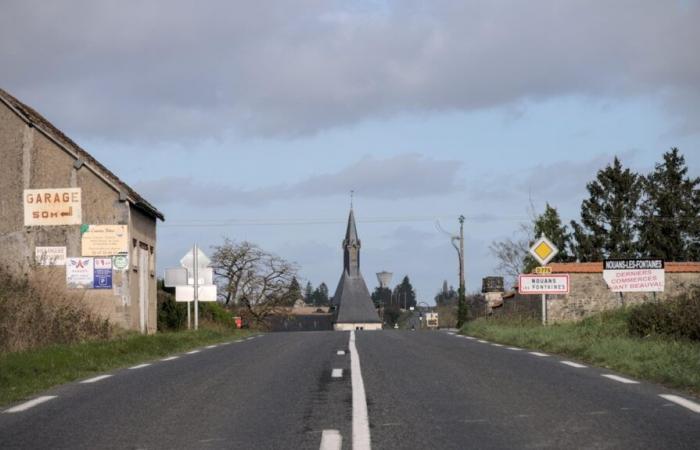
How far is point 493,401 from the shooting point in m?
9.59

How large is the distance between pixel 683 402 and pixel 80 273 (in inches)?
986

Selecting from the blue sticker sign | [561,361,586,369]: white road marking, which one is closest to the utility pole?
the blue sticker sign

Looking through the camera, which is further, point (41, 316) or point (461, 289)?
point (461, 289)

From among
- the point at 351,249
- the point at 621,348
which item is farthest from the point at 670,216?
the point at 351,249

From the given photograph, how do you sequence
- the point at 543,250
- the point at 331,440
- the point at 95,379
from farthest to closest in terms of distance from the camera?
the point at 543,250
the point at 95,379
the point at 331,440

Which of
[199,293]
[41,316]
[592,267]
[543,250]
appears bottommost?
[41,316]

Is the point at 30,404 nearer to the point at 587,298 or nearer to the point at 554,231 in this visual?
the point at 587,298

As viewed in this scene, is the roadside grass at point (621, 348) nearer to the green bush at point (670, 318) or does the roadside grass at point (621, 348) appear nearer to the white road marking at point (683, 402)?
the green bush at point (670, 318)

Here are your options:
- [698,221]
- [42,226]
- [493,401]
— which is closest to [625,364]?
[493,401]

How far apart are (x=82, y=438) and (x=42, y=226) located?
1003 inches

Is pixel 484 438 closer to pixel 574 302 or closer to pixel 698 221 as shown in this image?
pixel 574 302

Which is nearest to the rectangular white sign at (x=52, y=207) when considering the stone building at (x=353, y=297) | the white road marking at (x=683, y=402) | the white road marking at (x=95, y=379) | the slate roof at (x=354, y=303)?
the white road marking at (x=95, y=379)

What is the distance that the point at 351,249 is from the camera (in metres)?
131

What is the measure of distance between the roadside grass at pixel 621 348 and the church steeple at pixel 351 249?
343 feet
